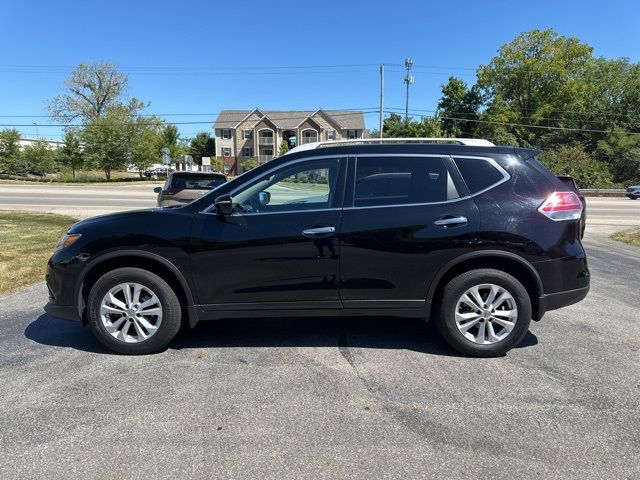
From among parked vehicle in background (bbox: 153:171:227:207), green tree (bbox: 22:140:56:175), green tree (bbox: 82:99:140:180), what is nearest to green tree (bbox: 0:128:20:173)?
green tree (bbox: 22:140:56:175)

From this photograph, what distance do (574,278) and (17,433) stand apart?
4.34 metres

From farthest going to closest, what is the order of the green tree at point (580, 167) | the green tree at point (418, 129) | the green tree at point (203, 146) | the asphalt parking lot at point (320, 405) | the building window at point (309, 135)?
the green tree at point (203, 146) → the building window at point (309, 135) → the green tree at point (418, 129) → the green tree at point (580, 167) → the asphalt parking lot at point (320, 405)

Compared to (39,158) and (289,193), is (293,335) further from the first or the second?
(39,158)

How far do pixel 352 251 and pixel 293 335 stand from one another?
124 cm

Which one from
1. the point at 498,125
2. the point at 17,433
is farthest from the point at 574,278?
the point at 498,125

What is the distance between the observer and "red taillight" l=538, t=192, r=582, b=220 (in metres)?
3.91

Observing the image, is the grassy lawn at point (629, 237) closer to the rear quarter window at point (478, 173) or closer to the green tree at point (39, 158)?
the rear quarter window at point (478, 173)

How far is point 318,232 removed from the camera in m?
3.86

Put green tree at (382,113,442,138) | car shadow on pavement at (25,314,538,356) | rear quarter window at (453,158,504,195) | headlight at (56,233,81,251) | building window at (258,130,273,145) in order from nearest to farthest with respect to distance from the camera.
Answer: rear quarter window at (453,158,504,195)
headlight at (56,233,81,251)
car shadow on pavement at (25,314,538,356)
green tree at (382,113,442,138)
building window at (258,130,273,145)

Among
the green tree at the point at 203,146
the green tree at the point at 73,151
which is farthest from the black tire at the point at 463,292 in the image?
the green tree at the point at 203,146

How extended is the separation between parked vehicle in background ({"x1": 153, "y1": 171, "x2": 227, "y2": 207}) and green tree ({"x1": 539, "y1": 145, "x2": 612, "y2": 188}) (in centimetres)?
3621

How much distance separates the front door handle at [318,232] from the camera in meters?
3.86

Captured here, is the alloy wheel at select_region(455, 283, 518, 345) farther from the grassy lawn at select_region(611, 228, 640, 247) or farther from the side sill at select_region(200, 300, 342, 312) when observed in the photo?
the grassy lawn at select_region(611, 228, 640, 247)

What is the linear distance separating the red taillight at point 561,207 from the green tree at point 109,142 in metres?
47.4
